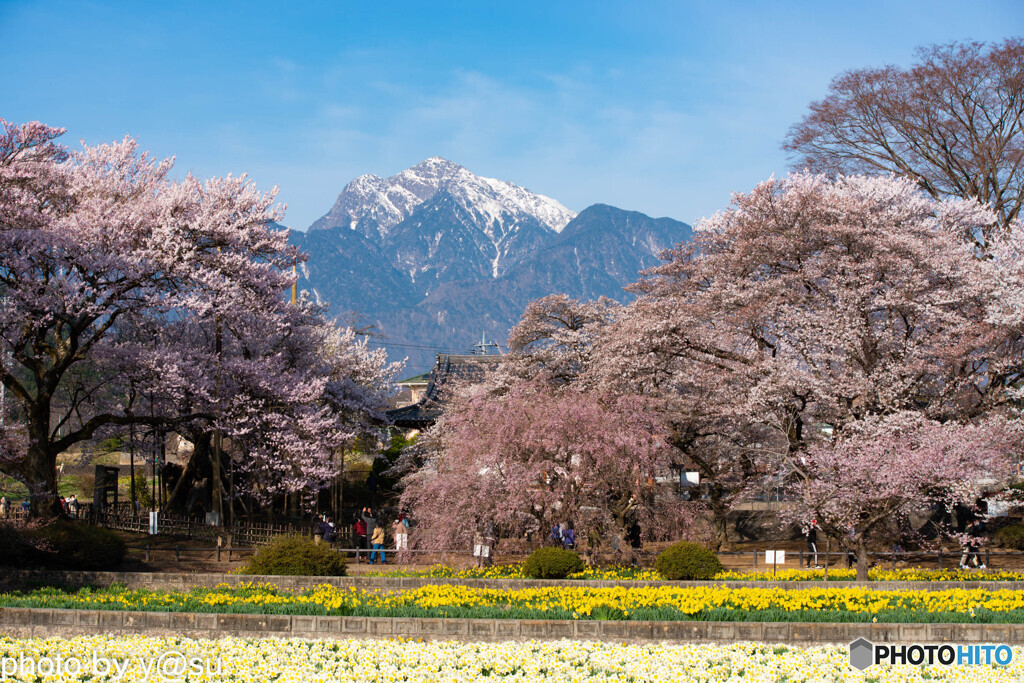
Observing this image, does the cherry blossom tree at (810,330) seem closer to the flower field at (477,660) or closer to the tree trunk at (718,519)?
the tree trunk at (718,519)

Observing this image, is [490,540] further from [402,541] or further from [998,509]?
[998,509]

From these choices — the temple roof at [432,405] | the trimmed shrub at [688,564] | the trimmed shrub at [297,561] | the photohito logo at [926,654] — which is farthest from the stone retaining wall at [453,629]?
the temple roof at [432,405]

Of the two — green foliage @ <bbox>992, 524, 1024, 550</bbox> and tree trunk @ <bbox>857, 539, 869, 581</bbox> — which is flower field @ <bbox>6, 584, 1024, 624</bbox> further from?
green foliage @ <bbox>992, 524, 1024, 550</bbox>

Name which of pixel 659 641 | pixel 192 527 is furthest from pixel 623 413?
pixel 192 527

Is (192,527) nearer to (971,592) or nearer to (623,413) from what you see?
(623,413)

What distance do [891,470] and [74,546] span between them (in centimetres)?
2003

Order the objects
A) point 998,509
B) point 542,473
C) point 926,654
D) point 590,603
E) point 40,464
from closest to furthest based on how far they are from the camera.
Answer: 1. point 926,654
2. point 590,603
3. point 542,473
4. point 40,464
5. point 998,509

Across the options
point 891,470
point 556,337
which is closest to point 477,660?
point 891,470

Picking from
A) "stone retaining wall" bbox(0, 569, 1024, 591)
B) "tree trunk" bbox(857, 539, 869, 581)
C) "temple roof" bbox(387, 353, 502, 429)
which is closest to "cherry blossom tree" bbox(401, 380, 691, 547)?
"stone retaining wall" bbox(0, 569, 1024, 591)

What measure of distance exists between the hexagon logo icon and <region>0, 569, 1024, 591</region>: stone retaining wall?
212 inches

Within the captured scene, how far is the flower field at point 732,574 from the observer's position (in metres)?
21.5

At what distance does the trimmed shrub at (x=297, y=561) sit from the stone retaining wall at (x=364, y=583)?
0.90m

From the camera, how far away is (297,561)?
21.7 meters

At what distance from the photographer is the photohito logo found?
14188 mm
